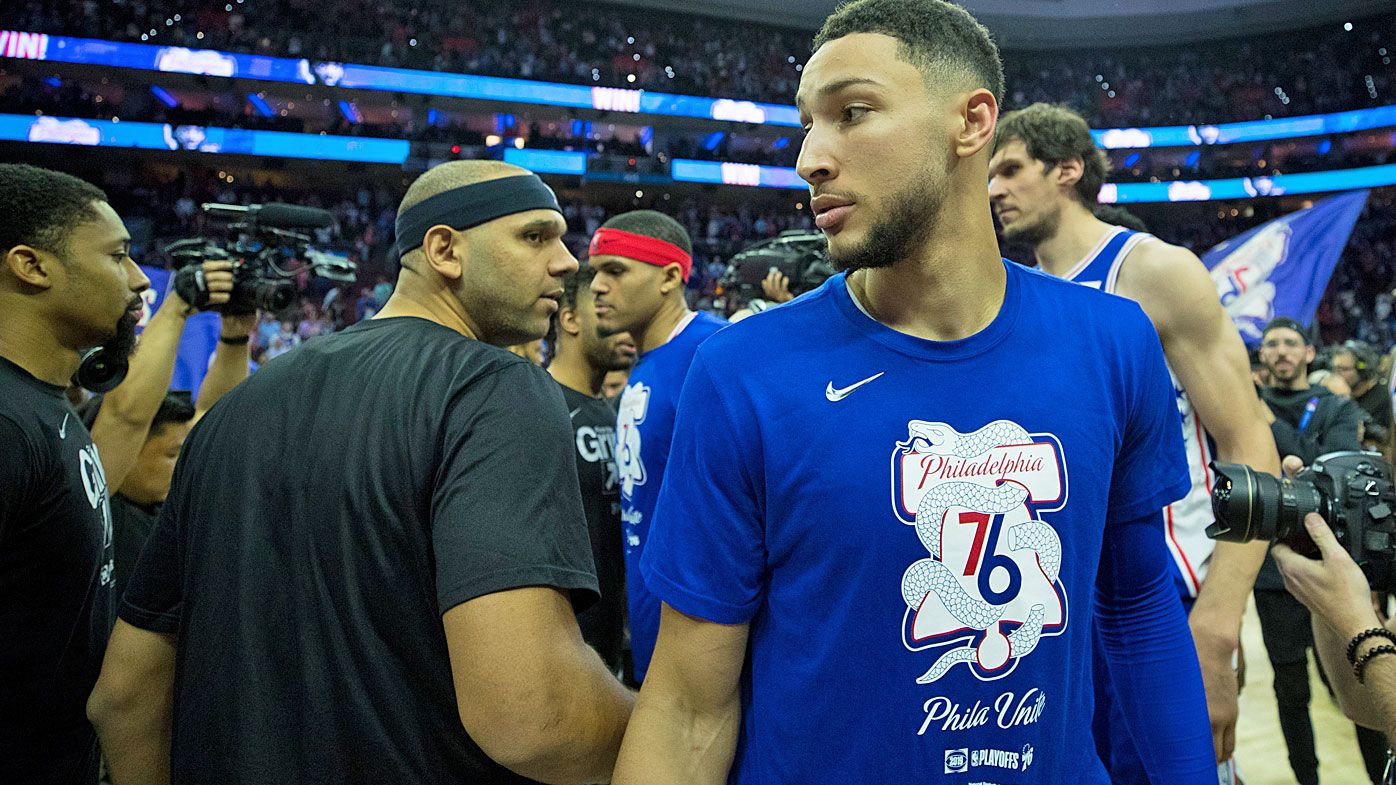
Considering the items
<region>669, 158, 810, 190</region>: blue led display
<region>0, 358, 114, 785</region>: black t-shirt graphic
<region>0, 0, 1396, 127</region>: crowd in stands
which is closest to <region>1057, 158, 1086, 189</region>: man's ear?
<region>0, 358, 114, 785</region>: black t-shirt graphic

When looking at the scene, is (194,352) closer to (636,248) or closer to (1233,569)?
(636,248)

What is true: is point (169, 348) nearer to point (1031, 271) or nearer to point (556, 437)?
point (556, 437)

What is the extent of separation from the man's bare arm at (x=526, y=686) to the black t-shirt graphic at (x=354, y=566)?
2.7 inches

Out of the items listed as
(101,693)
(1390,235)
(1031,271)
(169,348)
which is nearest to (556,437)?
(1031,271)

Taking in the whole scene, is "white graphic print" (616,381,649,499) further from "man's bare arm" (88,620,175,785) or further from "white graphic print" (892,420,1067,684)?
"white graphic print" (892,420,1067,684)

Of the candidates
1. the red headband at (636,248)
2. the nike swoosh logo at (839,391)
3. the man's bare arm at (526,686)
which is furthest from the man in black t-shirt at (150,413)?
the nike swoosh logo at (839,391)

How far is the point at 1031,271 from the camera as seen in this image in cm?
141

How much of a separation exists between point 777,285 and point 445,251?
6.70 ft

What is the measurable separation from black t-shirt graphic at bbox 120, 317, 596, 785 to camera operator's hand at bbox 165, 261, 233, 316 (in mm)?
1863

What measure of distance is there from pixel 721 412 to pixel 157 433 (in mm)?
3017

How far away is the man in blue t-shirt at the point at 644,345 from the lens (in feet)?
9.44

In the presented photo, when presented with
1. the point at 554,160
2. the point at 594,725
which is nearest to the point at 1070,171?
the point at 594,725

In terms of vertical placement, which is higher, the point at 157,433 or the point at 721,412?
the point at 721,412

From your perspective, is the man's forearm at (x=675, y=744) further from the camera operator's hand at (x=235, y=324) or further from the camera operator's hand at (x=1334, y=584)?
the camera operator's hand at (x=235, y=324)
